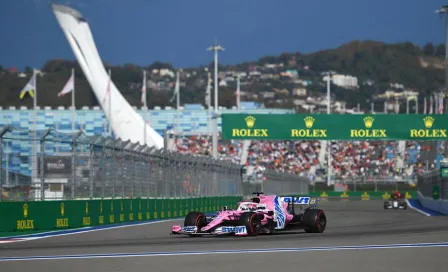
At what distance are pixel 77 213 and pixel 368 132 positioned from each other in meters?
36.0

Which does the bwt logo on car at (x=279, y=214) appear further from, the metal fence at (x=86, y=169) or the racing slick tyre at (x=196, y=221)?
the metal fence at (x=86, y=169)

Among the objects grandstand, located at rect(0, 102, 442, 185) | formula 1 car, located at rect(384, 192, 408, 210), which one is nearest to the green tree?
grandstand, located at rect(0, 102, 442, 185)

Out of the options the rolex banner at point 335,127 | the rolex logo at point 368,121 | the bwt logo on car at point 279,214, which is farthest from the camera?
the rolex logo at point 368,121

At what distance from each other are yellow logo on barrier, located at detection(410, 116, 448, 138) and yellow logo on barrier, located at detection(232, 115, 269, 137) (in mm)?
8519

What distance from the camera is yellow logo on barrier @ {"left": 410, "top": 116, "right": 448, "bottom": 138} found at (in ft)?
188

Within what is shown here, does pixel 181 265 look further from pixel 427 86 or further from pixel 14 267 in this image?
pixel 427 86

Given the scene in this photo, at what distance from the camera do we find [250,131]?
57.3 meters

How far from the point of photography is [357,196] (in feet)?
268

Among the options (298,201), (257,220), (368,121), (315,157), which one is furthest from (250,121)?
(315,157)

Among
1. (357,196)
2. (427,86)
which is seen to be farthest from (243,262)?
(427,86)

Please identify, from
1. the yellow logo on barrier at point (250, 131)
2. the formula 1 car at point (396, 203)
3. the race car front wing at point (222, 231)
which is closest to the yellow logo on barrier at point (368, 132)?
the yellow logo on barrier at point (250, 131)

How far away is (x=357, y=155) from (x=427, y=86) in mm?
68146

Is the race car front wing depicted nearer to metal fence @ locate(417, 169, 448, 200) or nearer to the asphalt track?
the asphalt track

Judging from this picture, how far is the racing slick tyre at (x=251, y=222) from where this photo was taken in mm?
19141
